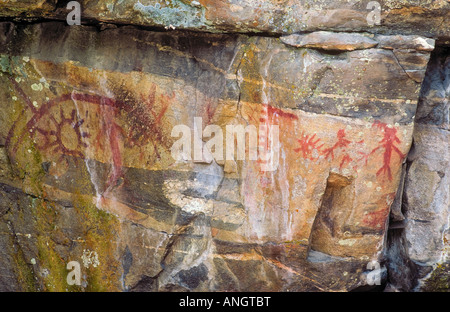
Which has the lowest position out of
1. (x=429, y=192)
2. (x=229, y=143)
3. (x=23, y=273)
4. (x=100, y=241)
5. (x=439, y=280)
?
(x=23, y=273)

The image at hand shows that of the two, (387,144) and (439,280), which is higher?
(387,144)

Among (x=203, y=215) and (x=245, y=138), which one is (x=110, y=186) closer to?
(x=203, y=215)

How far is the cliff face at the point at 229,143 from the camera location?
3510 millimetres

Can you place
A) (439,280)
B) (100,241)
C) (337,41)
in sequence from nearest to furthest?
(337,41) < (439,280) < (100,241)

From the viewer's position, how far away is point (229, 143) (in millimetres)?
3969

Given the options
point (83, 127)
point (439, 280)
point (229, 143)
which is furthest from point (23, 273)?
point (439, 280)

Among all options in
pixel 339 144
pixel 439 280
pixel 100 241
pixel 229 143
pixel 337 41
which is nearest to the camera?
pixel 337 41

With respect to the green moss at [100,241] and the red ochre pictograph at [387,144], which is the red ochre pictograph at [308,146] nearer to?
the red ochre pictograph at [387,144]

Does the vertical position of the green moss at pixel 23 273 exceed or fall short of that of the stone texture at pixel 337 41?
it falls short

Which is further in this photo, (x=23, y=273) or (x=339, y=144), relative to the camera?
(x=23, y=273)

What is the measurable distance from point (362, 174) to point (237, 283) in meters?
1.37

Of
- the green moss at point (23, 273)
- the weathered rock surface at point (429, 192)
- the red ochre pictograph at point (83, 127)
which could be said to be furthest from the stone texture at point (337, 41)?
the green moss at point (23, 273)

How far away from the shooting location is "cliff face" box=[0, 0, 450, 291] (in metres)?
3.51

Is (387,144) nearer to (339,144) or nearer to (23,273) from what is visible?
(339,144)
